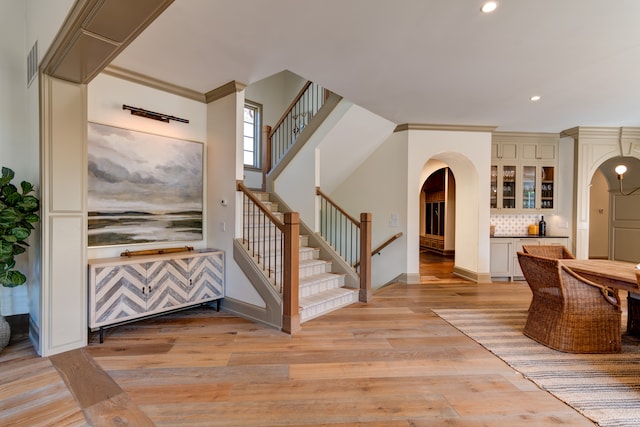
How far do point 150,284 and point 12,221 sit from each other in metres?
1.26

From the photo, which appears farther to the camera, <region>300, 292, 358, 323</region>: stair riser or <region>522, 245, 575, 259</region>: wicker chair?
<region>522, 245, 575, 259</region>: wicker chair

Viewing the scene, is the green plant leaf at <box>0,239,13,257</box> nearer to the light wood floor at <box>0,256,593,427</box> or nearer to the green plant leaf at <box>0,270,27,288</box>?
the green plant leaf at <box>0,270,27,288</box>

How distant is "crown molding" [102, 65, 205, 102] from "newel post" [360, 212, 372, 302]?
9.56 feet

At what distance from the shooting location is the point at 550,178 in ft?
19.7

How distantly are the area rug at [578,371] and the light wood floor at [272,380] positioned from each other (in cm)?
13

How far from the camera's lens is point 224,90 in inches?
151

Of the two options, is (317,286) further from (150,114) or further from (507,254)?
(507,254)

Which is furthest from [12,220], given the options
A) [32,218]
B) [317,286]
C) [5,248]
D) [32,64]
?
[317,286]

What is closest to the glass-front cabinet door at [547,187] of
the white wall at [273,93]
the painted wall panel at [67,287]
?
the white wall at [273,93]

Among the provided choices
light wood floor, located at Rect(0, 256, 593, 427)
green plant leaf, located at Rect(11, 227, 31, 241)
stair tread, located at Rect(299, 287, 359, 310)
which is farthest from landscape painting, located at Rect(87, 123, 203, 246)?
stair tread, located at Rect(299, 287, 359, 310)

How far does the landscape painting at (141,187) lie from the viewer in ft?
10.6

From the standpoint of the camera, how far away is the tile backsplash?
6176 mm

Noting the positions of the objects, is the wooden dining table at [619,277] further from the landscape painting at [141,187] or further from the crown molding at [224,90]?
the landscape painting at [141,187]

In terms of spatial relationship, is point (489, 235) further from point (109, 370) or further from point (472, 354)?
point (109, 370)
